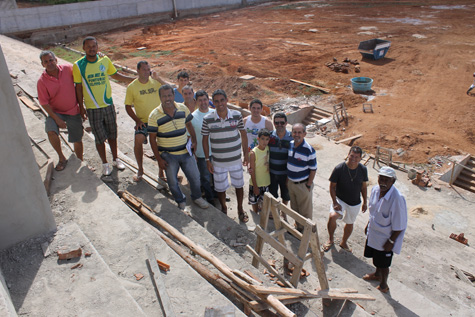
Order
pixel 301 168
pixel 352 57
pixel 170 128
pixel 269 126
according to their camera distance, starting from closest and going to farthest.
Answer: pixel 170 128
pixel 301 168
pixel 269 126
pixel 352 57

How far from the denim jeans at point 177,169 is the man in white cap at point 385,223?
2.53 meters

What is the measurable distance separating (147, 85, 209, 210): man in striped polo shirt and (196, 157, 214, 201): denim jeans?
51cm

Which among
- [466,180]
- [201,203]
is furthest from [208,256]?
[466,180]

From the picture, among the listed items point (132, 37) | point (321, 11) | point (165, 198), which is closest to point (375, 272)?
point (165, 198)

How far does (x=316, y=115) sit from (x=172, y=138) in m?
10.7

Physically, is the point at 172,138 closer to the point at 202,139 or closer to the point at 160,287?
the point at 202,139

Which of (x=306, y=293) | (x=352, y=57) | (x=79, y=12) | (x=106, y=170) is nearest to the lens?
(x=306, y=293)

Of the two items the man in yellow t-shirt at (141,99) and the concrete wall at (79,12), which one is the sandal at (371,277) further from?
the concrete wall at (79,12)

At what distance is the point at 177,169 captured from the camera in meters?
5.35

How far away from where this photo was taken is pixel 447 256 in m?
6.34

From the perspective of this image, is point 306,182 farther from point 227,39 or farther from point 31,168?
point 227,39

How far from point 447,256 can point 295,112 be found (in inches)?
341

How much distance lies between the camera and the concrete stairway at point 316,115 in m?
14.6

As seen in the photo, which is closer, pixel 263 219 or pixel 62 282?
pixel 62 282
